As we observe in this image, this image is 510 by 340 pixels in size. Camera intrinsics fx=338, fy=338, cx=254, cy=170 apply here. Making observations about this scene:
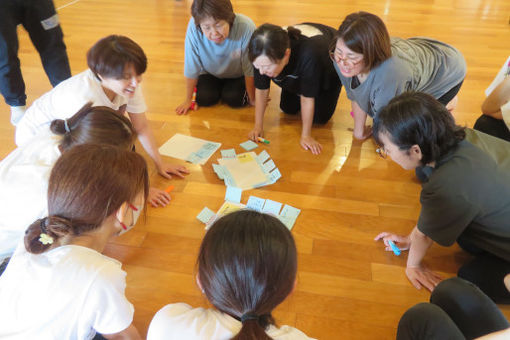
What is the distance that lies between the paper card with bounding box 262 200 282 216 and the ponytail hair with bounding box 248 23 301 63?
77 centimetres

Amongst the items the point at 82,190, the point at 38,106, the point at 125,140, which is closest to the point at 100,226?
the point at 82,190

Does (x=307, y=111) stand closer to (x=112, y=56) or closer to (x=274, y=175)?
(x=274, y=175)

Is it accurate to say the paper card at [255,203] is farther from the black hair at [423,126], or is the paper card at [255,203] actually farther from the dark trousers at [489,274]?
the dark trousers at [489,274]

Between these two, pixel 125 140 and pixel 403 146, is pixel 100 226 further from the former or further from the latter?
pixel 403 146

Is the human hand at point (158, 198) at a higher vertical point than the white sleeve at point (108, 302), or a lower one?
lower

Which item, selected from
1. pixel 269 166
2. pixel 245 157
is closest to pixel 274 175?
pixel 269 166

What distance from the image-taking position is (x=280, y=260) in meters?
0.72

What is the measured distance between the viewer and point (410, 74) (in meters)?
1.78

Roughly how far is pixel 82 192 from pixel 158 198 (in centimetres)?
97

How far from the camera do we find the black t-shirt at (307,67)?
79.0 inches

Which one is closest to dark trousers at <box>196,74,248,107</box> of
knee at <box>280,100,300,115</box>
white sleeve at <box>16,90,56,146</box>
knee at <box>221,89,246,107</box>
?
knee at <box>221,89,246,107</box>

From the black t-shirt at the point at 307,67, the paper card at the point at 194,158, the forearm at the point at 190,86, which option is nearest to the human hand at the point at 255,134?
the black t-shirt at the point at 307,67

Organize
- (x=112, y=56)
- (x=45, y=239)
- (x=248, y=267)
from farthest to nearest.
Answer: (x=112, y=56), (x=45, y=239), (x=248, y=267)

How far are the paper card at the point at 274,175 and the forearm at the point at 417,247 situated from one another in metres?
0.81
